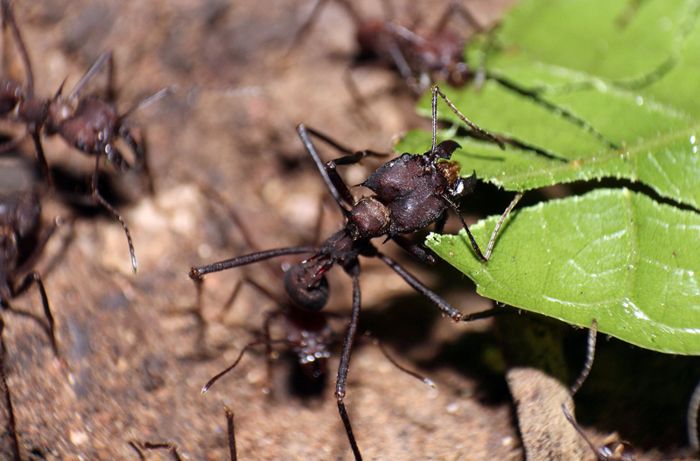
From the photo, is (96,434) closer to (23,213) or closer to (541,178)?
(23,213)

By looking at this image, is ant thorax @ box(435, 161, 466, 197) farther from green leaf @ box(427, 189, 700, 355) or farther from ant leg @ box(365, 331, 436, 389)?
ant leg @ box(365, 331, 436, 389)

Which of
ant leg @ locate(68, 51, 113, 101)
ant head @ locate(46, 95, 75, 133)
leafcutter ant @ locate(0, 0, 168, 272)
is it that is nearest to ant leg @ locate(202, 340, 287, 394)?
leafcutter ant @ locate(0, 0, 168, 272)

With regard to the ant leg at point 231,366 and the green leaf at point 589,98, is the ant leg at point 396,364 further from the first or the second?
the green leaf at point 589,98

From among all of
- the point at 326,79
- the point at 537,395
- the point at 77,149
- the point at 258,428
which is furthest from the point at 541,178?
the point at 77,149

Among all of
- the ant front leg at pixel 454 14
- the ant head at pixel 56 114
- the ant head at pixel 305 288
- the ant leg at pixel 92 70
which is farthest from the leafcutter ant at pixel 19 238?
the ant front leg at pixel 454 14

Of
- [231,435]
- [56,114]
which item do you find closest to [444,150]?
[231,435]
